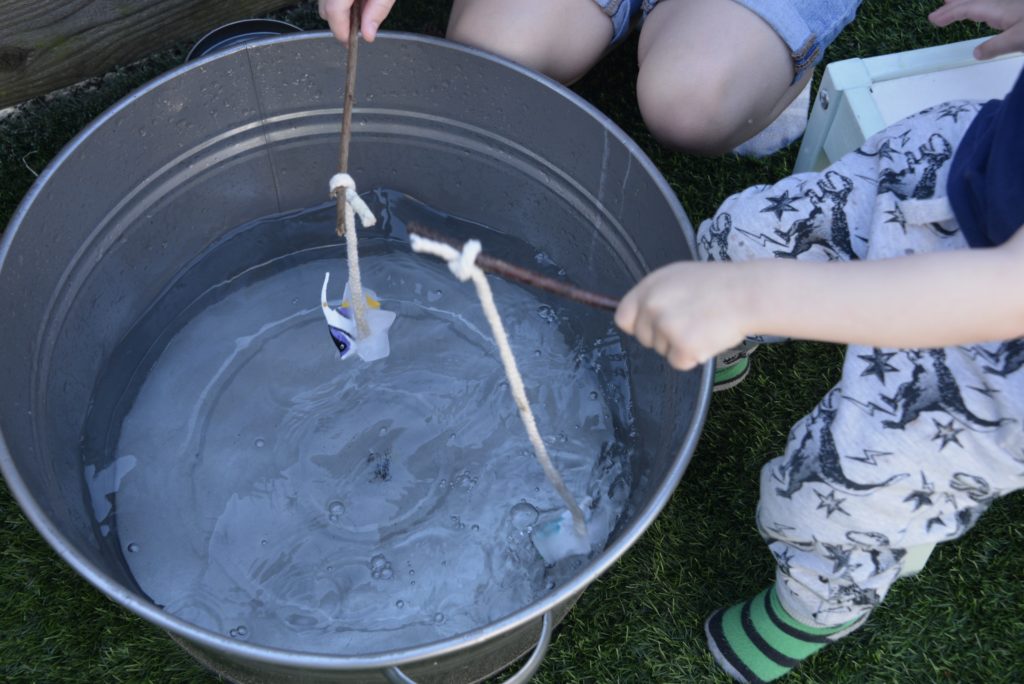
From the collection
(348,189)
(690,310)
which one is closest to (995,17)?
(690,310)

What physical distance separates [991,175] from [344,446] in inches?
32.3

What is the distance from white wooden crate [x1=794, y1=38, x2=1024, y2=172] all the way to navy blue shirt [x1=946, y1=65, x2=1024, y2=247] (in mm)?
316

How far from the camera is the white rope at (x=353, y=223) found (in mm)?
1030

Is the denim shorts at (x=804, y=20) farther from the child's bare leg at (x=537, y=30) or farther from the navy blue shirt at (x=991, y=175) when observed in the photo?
the navy blue shirt at (x=991, y=175)

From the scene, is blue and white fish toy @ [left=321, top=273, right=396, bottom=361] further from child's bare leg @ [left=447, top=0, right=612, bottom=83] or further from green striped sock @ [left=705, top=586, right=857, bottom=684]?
green striped sock @ [left=705, top=586, right=857, bottom=684]

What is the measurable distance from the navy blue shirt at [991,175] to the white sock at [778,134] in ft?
1.79

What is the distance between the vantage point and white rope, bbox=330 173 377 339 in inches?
40.6

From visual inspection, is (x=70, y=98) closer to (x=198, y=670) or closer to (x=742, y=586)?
(x=198, y=670)

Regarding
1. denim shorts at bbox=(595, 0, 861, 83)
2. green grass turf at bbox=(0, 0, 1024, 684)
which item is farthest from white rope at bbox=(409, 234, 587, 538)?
denim shorts at bbox=(595, 0, 861, 83)

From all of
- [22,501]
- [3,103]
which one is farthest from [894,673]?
[3,103]

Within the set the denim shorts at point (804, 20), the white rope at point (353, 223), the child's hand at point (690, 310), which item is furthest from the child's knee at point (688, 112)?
the child's hand at point (690, 310)

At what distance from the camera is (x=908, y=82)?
1332 millimetres

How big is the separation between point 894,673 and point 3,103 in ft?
5.09

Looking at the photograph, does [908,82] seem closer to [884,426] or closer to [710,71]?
[710,71]
